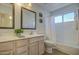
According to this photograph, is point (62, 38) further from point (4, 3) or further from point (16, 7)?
point (4, 3)

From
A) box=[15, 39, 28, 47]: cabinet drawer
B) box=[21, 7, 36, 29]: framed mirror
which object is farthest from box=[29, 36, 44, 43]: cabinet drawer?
box=[21, 7, 36, 29]: framed mirror

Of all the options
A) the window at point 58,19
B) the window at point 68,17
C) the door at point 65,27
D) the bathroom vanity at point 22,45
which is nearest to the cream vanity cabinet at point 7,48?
the bathroom vanity at point 22,45

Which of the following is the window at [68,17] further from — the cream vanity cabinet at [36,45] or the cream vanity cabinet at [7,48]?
the cream vanity cabinet at [7,48]

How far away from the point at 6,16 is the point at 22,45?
23.5 inches

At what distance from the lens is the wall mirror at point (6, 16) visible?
138 cm

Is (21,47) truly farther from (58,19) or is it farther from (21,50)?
(58,19)

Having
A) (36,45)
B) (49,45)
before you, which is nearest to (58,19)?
(49,45)

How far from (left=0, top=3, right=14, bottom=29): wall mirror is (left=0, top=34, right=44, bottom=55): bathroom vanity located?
241 millimetres

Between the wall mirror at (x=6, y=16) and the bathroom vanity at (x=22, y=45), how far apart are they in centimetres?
24

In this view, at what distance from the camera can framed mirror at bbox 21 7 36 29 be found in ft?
5.18

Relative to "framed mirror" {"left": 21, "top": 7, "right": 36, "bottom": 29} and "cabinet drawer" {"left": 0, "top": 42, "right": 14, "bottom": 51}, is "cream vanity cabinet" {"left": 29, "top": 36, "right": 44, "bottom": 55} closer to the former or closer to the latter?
"framed mirror" {"left": 21, "top": 7, "right": 36, "bottom": 29}

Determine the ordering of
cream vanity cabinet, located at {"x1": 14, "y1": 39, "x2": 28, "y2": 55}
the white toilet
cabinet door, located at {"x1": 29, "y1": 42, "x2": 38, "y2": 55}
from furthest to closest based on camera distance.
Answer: the white toilet < cabinet door, located at {"x1": 29, "y1": 42, "x2": 38, "y2": 55} < cream vanity cabinet, located at {"x1": 14, "y1": 39, "x2": 28, "y2": 55}

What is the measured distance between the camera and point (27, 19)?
5.22 ft
